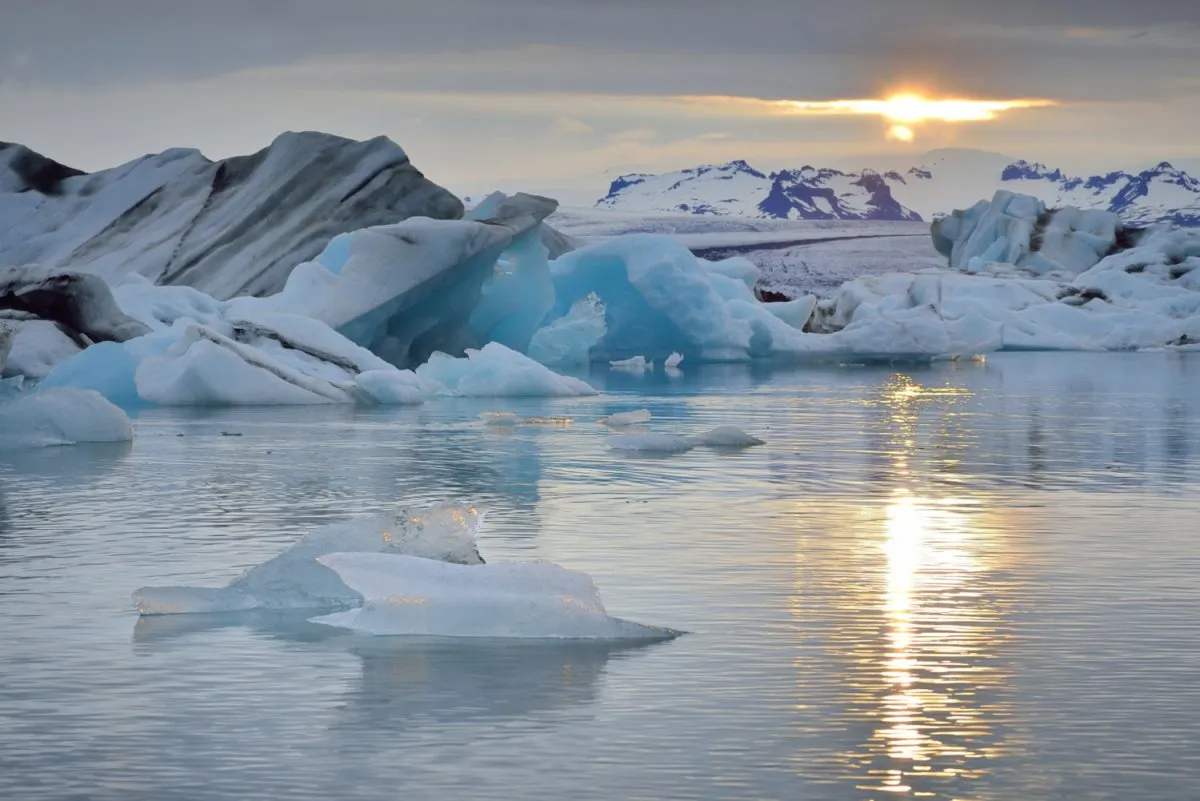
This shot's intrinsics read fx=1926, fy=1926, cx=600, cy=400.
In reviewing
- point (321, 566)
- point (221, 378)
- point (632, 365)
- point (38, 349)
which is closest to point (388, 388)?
point (221, 378)

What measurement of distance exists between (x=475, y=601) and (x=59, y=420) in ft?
27.6

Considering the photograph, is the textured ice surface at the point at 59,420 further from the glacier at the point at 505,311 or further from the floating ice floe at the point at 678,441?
the floating ice floe at the point at 678,441

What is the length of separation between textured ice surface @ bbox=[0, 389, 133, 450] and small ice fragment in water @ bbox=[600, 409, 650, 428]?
4.07 metres

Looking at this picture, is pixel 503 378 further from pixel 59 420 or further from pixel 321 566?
pixel 321 566

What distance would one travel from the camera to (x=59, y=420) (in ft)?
44.3

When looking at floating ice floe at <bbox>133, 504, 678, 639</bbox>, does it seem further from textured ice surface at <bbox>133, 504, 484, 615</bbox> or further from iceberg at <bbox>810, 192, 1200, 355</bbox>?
iceberg at <bbox>810, 192, 1200, 355</bbox>

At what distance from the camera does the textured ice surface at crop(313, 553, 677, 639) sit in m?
5.73

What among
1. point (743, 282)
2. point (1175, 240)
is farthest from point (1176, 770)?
point (1175, 240)

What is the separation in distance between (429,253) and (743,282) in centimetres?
1296

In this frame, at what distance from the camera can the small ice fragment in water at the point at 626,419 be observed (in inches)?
627

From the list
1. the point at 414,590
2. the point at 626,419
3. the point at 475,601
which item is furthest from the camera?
the point at 626,419

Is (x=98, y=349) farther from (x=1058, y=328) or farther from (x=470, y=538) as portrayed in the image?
(x=1058, y=328)

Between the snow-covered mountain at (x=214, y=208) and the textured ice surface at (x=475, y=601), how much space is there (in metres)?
23.3

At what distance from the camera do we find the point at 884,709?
15.8 ft
